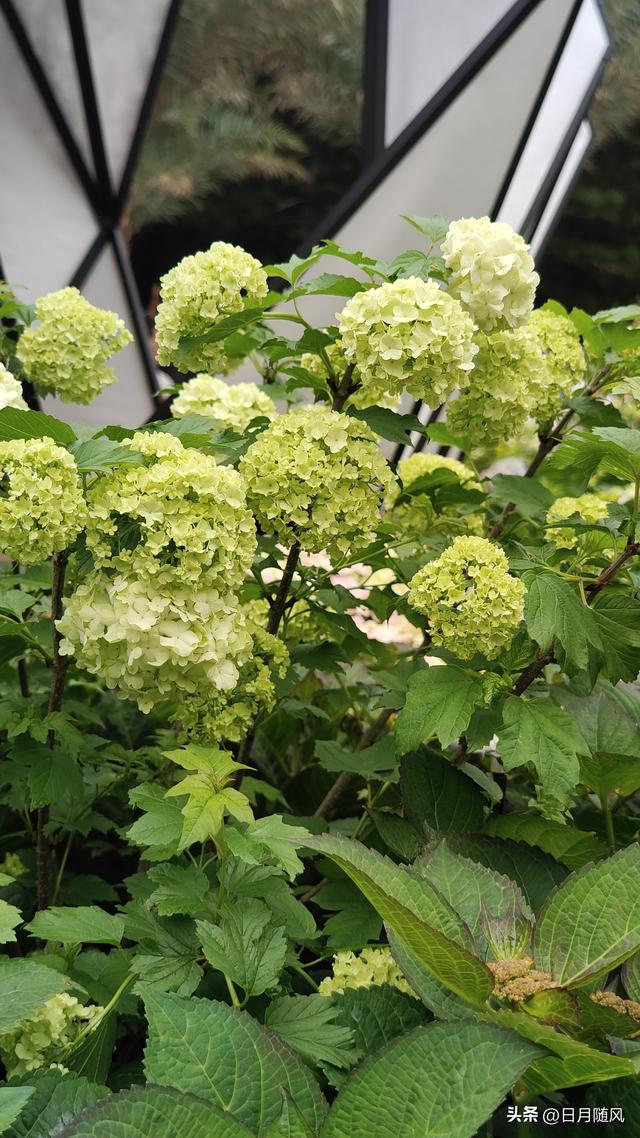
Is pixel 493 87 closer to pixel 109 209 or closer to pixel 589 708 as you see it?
pixel 109 209

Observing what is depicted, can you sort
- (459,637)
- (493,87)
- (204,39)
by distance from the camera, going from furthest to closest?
(204,39), (493,87), (459,637)

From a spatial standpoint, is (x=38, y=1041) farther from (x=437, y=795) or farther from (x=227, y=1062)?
(x=437, y=795)

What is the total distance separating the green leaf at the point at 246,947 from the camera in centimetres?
74

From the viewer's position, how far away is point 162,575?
837mm

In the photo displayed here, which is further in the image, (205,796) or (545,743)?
(545,743)

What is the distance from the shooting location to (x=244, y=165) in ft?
34.4

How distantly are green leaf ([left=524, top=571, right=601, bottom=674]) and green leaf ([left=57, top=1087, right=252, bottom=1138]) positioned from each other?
0.55 meters

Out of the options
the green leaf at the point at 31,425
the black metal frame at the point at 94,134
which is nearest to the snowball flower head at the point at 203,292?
the green leaf at the point at 31,425

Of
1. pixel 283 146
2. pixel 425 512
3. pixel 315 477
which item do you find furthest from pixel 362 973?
pixel 283 146

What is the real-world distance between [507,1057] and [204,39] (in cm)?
1159

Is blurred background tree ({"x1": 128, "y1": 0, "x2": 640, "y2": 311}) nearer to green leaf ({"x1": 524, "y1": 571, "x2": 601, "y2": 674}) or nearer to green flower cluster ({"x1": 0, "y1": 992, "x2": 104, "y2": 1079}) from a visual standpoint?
green leaf ({"x1": 524, "y1": 571, "x2": 601, "y2": 674})

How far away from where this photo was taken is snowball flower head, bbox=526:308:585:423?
4.03 ft

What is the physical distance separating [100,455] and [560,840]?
0.61 m

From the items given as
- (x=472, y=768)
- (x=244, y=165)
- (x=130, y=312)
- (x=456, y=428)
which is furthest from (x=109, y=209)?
(x=244, y=165)
